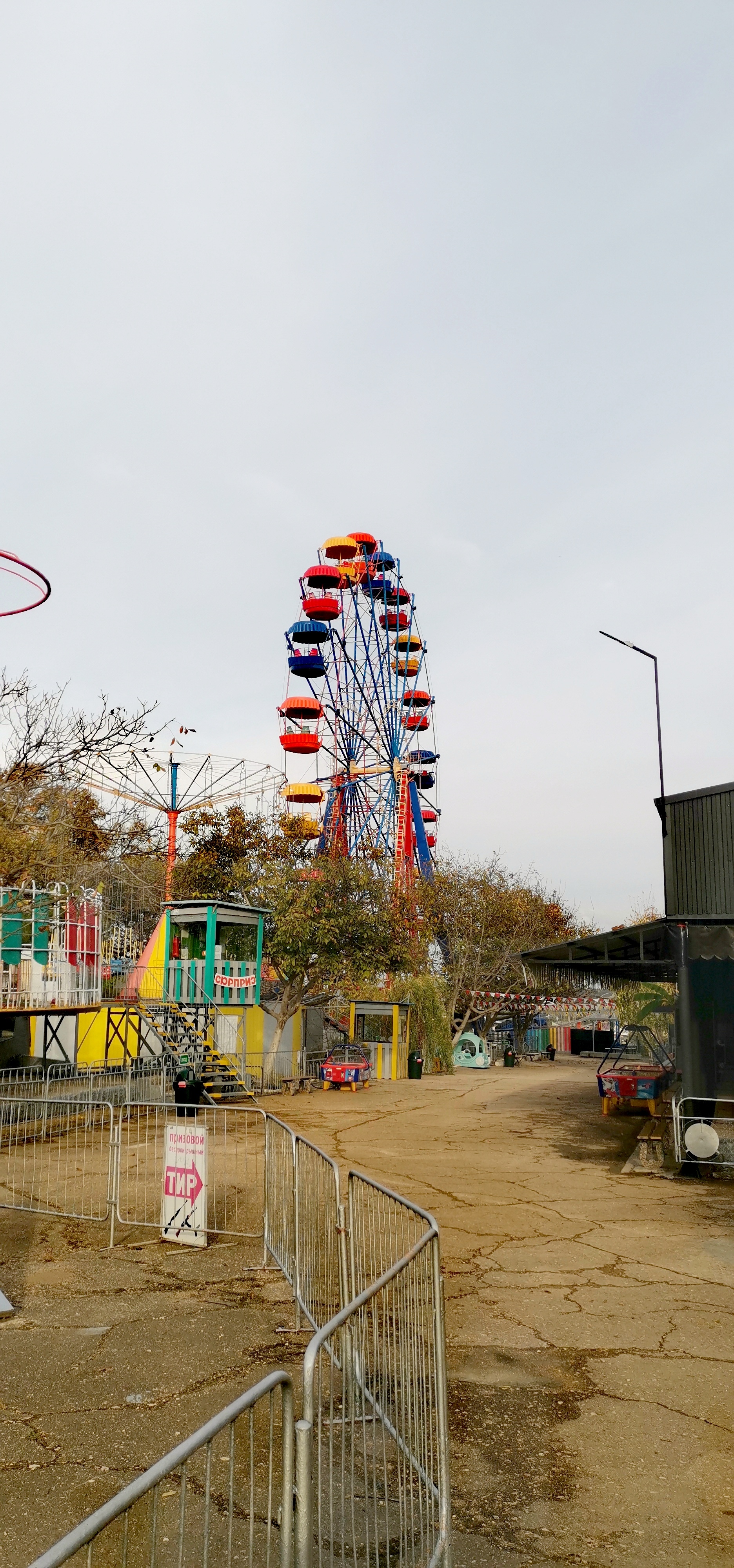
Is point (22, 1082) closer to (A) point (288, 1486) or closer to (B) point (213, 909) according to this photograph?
(B) point (213, 909)

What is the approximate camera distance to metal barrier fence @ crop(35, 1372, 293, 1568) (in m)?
3.01

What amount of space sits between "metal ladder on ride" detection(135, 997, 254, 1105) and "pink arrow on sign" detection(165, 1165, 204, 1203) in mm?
11230

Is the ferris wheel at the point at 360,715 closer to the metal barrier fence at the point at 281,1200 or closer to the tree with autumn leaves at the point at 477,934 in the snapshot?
the tree with autumn leaves at the point at 477,934

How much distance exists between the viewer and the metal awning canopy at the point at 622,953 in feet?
46.6

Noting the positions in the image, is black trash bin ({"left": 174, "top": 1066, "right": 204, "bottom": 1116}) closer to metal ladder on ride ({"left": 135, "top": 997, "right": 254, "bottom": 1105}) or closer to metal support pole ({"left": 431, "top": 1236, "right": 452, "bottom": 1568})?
metal ladder on ride ({"left": 135, "top": 997, "right": 254, "bottom": 1105})

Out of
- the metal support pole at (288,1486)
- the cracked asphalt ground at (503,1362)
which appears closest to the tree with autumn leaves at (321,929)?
the cracked asphalt ground at (503,1362)

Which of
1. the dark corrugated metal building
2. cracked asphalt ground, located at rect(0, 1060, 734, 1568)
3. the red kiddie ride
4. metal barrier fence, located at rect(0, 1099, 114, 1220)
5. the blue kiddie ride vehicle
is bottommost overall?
the blue kiddie ride vehicle

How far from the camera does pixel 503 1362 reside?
6.53m

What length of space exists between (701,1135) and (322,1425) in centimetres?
951

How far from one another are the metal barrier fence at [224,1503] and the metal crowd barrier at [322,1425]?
0.01 meters

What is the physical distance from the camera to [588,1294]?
8.04m

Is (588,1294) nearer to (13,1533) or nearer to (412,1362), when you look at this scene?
(412,1362)

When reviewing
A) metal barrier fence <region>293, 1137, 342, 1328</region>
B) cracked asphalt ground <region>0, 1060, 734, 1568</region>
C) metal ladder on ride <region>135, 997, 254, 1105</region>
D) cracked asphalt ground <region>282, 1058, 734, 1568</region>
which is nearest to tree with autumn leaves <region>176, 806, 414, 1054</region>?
metal ladder on ride <region>135, 997, 254, 1105</region>

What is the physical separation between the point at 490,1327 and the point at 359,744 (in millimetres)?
39831
